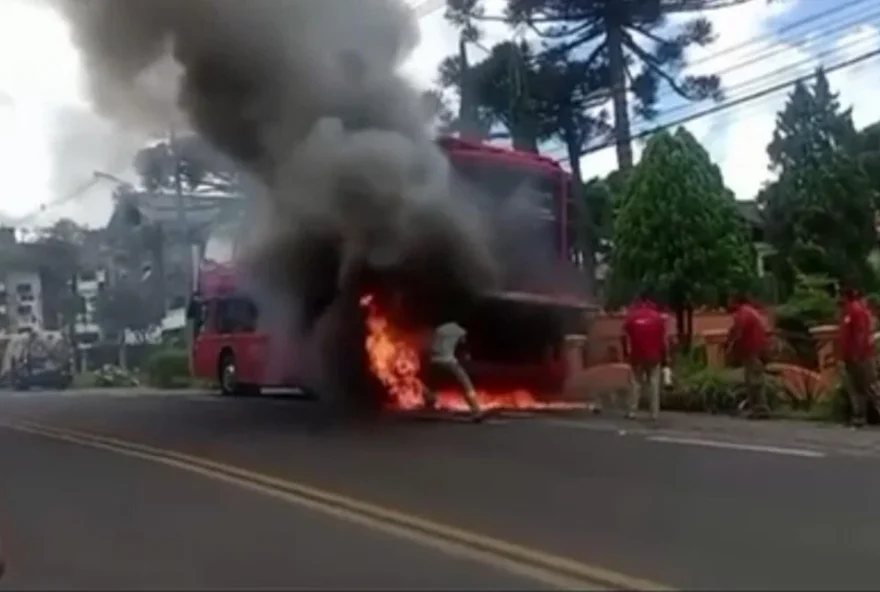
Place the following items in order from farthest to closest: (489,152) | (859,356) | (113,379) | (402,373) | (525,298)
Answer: (113,379) < (489,152) < (402,373) < (525,298) < (859,356)

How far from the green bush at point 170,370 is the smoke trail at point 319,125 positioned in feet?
64.7

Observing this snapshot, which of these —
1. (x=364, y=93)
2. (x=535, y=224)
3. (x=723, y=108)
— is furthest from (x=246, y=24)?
(x=723, y=108)

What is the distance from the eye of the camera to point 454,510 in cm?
1012

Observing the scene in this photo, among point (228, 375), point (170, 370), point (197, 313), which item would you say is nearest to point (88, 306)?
point (170, 370)

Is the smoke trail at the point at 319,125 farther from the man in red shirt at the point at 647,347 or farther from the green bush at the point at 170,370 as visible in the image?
the green bush at the point at 170,370

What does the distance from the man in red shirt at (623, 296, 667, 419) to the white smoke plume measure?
7.47 ft

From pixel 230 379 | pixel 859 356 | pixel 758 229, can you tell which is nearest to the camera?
pixel 859 356

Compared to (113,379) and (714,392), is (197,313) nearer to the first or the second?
(714,392)

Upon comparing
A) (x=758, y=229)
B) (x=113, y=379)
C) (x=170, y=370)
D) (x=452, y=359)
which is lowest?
(x=452, y=359)

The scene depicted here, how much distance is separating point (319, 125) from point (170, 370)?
→ 2272 cm

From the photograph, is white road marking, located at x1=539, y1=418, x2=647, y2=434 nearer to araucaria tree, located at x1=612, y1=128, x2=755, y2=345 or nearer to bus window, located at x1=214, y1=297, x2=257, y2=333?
bus window, located at x1=214, y1=297, x2=257, y2=333

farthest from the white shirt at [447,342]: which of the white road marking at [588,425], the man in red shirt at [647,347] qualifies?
the man in red shirt at [647,347]

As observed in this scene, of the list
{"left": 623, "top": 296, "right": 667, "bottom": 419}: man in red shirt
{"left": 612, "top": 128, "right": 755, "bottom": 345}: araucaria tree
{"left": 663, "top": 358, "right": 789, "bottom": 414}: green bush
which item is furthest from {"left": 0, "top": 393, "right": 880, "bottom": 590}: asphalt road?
{"left": 612, "top": 128, "right": 755, "bottom": 345}: araucaria tree

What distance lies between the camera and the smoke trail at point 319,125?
1955 cm
